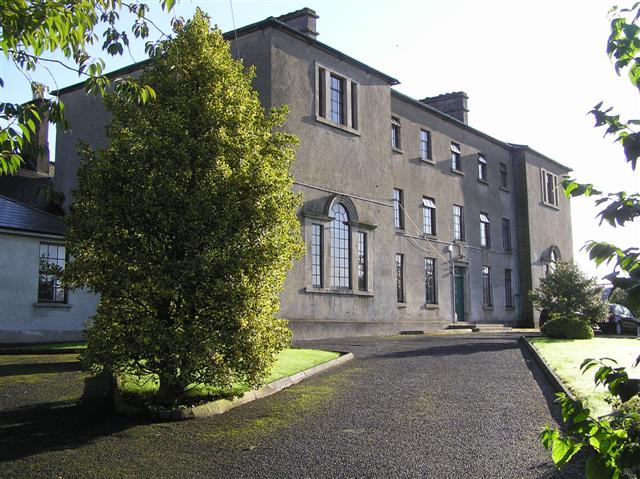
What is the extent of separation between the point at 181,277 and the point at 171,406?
71.0 inches

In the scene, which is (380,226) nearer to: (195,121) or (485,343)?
(485,343)

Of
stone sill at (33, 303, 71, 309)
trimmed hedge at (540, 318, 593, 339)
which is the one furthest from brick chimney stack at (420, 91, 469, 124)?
stone sill at (33, 303, 71, 309)

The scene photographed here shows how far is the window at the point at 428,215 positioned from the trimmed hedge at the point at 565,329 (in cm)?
868

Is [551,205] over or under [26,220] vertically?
over

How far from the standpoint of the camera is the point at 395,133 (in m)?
28.0

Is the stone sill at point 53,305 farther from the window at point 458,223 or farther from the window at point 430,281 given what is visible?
the window at point 458,223

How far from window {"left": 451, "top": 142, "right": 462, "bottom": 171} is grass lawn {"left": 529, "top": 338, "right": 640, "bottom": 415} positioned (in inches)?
531

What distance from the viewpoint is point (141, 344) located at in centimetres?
804

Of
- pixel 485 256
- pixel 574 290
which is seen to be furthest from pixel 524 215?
pixel 574 290

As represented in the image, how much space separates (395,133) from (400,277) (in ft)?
21.8

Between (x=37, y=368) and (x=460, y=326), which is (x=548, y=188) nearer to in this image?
(x=460, y=326)

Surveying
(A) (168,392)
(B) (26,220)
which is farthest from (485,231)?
(A) (168,392)

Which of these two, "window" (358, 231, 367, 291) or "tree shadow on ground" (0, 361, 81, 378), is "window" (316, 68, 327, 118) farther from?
"tree shadow on ground" (0, 361, 81, 378)

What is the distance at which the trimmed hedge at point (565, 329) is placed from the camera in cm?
2162
